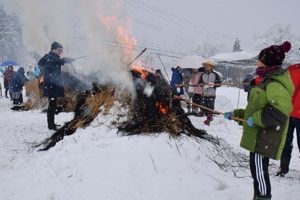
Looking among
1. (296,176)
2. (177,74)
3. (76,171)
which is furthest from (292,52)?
(76,171)

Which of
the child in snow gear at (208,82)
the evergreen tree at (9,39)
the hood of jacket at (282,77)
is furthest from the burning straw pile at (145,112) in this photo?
the evergreen tree at (9,39)

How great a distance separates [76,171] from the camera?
2.66 metres

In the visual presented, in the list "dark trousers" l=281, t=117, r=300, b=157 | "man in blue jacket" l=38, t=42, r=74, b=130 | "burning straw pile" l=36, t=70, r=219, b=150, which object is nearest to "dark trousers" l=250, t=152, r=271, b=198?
"dark trousers" l=281, t=117, r=300, b=157

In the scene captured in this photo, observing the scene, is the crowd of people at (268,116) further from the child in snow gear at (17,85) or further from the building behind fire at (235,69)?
the building behind fire at (235,69)

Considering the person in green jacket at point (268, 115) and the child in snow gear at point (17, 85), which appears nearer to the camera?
the person in green jacket at point (268, 115)

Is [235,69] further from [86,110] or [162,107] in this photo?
[86,110]

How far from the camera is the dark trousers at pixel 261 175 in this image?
6.58ft

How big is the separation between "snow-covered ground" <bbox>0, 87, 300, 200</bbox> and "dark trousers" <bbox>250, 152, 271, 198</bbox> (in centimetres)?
43

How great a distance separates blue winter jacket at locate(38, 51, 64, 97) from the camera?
4.97 metres

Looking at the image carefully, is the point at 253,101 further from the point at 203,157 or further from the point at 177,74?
the point at 177,74

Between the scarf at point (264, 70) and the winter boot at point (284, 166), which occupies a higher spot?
the scarf at point (264, 70)

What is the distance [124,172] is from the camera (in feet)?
8.46

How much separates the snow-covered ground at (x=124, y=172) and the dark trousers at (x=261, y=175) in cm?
43

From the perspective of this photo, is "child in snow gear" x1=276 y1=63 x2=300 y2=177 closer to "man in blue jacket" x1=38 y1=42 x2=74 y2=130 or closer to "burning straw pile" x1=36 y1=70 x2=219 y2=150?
"burning straw pile" x1=36 y1=70 x2=219 y2=150
